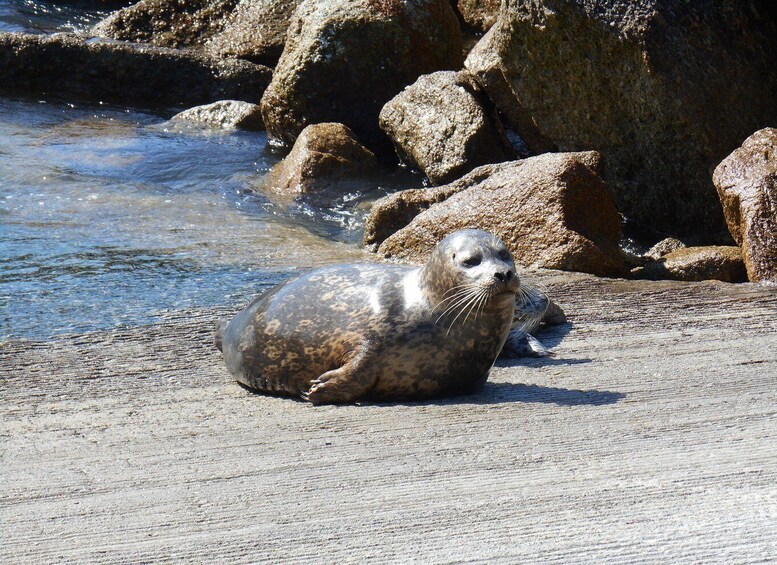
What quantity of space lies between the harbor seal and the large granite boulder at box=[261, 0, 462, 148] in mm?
7927

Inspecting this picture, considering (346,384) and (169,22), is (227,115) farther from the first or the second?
(346,384)

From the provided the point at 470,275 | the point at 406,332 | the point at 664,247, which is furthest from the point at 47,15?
the point at 470,275

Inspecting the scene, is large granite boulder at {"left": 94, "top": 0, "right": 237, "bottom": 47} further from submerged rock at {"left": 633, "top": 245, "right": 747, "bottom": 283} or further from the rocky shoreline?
submerged rock at {"left": 633, "top": 245, "right": 747, "bottom": 283}

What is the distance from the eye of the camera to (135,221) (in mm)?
9914

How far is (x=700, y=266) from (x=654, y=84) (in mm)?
1905

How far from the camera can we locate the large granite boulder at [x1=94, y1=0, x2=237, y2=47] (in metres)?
17.2

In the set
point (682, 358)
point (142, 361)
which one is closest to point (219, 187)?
point (142, 361)

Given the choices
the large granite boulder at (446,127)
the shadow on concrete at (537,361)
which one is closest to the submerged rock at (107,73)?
the large granite boulder at (446,127)

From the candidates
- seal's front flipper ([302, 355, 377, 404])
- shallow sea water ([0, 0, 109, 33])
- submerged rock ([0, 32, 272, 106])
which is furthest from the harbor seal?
shallow sea water ([0, 0, 109, 33])

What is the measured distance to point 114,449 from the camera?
4.37m

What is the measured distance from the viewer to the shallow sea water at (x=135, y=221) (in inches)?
284

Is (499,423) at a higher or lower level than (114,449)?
higher

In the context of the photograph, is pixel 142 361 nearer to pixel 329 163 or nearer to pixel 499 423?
pixel 499 423

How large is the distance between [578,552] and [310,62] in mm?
10145
